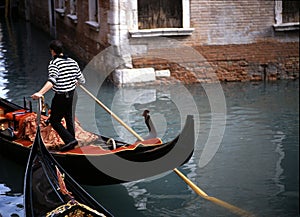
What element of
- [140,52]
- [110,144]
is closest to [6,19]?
[140,52]

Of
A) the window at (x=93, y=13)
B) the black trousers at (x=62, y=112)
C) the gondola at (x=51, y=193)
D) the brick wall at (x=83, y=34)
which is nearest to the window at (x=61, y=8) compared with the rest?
the brick wall at (x=83, y=34)

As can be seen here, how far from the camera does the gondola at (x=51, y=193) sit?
276 cm

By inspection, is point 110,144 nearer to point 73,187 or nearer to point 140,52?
point 73,187

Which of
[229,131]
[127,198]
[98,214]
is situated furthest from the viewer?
[229,131]

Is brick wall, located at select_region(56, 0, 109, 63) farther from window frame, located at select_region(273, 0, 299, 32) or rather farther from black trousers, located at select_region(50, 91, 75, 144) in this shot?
black trousers, located at select_region(50, 91, 75, 144)

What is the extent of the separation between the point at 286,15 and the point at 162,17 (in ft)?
4.16

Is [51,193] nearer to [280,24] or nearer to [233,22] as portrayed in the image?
[233,22]

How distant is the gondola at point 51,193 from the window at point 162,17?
3.33 m

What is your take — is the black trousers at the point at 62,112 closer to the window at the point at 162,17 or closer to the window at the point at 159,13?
the window at the point at 162,17

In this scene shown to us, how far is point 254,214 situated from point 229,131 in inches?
68.7

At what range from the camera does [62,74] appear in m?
3.86

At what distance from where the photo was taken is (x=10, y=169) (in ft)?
14.0

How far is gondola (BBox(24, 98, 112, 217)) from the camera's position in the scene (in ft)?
9.05

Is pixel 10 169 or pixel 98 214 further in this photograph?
pixel 10 169
